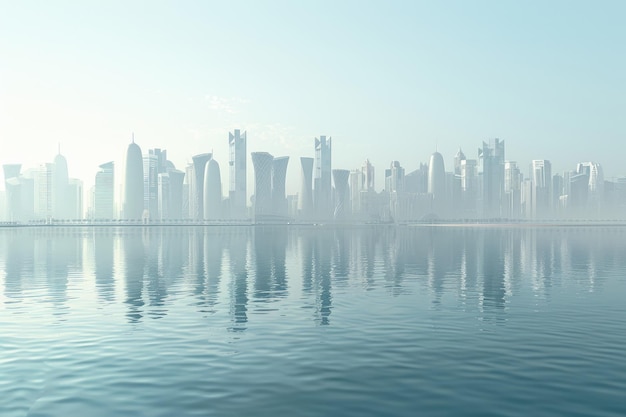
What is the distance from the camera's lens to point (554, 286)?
71062 millimetres

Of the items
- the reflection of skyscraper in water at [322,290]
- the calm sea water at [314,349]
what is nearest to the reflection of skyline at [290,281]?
the reflection of skyscraper in water at [322,290]

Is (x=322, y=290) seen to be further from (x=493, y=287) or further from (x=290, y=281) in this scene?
(x=493, y=287)

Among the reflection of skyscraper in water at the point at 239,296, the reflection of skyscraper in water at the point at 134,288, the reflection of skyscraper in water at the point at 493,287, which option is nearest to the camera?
the reflection of skyscraper in water at the point at 239,296

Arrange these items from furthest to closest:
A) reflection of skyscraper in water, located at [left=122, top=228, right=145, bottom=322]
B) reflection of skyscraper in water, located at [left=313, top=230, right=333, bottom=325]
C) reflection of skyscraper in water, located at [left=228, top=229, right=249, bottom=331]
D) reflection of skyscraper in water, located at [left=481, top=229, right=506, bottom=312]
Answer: reflection of skyscraper in water, located at [left=481, top=229, right=506, bottom=312], reflection of skyscraper in water, located at [left=122, top=228, right=145, bottom=322], reflection of skyscraper in water, located at [left=313, top=230, right=333, bottom=325], reflection of skyscraper in water, located at [left=228, top=229, right=249, bottom=331]

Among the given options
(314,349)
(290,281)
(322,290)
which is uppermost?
(314,349)

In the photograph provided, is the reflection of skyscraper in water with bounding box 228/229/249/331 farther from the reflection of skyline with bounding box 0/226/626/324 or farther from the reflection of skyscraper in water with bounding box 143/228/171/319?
the reflection of skyscraper in water with bounding box 143/228/171/319

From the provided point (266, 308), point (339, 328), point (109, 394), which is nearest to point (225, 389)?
point (109, 394)

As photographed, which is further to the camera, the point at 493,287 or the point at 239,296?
the point at 493,287

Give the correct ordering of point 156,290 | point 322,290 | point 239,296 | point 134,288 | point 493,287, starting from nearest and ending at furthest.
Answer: point 239,296
point 322,290
point 156,290
point 493,287
point 134,288

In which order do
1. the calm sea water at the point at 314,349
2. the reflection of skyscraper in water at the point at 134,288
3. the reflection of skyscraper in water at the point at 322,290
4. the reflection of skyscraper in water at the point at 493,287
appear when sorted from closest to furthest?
the calm sea water at the point at 314,349 → the reflection of skyscraper in water at the point at 322,290 → the reflection of skyscraper in water at the point at 134,288 → the reflection of skyscraper in water at the point at 493,287

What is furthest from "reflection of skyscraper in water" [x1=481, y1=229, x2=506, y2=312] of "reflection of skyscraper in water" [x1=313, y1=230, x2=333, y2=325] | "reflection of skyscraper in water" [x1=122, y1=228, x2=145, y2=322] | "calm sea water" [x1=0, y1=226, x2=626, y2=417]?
"reflection of skyscraper in water" [x1=122, y1=228, x2=145, y2=322]

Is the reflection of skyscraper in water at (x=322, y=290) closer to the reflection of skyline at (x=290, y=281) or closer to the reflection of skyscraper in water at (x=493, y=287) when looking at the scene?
the reflection of skyline at (x=290, y=281)

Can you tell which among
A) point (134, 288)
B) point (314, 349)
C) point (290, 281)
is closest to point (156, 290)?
point (134, 288)

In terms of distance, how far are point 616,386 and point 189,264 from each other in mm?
88673
